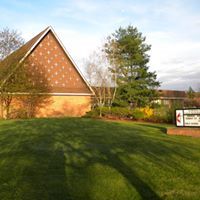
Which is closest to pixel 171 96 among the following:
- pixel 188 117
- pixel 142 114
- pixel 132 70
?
pixel 132 70

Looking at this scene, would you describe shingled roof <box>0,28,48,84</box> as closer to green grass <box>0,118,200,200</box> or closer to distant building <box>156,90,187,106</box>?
green grass <box>0,118,200,200</box>

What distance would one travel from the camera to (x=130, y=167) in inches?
265

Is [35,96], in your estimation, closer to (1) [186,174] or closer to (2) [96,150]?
(2) [96,150]

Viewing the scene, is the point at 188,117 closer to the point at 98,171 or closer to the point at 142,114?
the point at 98,171

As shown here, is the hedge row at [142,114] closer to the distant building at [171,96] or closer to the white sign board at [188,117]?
the white sign board at [188,117]

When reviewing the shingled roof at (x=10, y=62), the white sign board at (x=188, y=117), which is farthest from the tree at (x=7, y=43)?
the white sign board at (x=188, y=117)

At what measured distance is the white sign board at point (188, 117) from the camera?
14.0 meters

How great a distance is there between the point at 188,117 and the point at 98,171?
9.04 meters

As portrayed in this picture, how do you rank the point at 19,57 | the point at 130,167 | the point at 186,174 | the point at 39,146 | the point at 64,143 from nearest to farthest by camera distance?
the point at 186,174 < the point at 130,167 < the point at 39,146 < the point at 64,143 < the point at 19,57

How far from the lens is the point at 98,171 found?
6.39m

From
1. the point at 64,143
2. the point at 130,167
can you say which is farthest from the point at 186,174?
the point at 64,143

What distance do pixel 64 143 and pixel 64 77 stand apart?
21.5 m

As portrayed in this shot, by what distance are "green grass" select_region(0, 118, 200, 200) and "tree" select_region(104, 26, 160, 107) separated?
27.0 metres

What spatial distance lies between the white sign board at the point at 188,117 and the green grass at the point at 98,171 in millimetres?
4301
